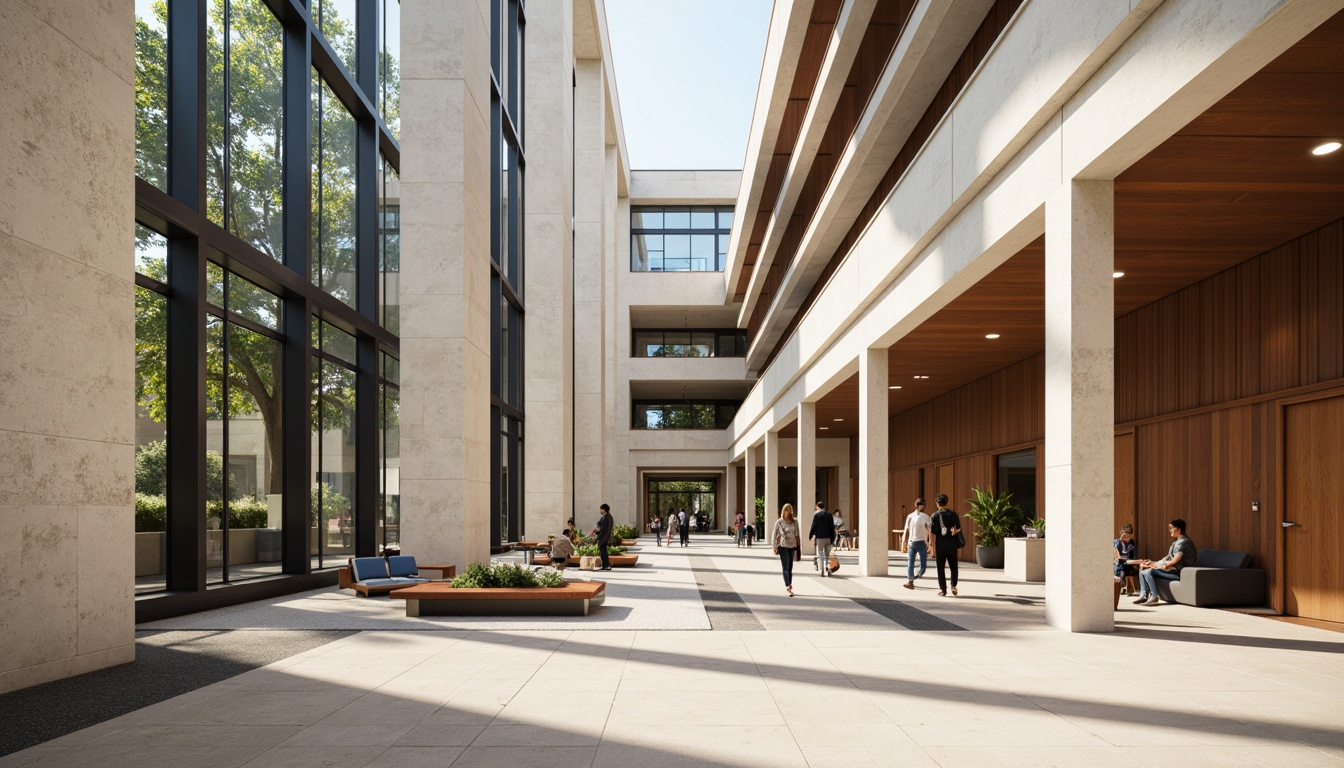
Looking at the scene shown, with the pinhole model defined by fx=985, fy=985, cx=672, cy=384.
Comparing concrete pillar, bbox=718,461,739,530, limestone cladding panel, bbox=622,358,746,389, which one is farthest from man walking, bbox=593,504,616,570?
concrete pillar, bbox=718,461,739,530

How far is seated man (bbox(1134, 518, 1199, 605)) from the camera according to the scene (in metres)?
14.0

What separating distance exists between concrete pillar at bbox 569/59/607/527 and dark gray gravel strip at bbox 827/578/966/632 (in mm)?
20409

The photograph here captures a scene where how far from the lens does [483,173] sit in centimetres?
1931

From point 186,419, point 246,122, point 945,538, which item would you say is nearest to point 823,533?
point 945,538

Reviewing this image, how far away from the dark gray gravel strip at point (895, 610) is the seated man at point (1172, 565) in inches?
136

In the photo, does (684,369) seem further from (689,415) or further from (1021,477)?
(1021,477)

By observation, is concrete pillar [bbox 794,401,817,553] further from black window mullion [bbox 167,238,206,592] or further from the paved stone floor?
black window mullion [bbox 167,238,206,592]

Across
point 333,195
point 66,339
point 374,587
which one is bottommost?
point 374,587

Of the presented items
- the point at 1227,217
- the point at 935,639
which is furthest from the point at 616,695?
the point at 1227,217

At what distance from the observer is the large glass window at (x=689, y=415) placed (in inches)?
2345

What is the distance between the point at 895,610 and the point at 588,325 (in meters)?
26.2

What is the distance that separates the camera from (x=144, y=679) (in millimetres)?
8117

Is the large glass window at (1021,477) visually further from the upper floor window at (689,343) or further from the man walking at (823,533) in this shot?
the upper floor window at (689,343)

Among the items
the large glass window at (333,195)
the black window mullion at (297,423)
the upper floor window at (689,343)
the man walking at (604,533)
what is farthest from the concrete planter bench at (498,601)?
the upper floor window at (689,343)
